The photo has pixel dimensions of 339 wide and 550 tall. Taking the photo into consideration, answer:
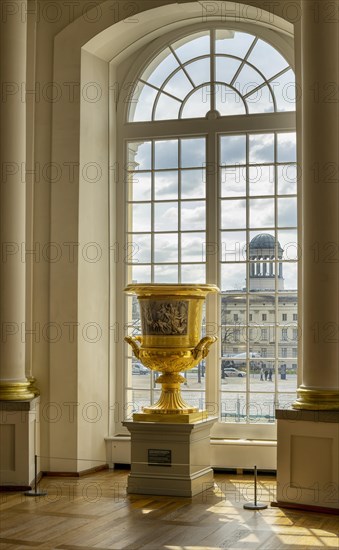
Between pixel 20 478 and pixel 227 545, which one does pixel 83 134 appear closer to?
pixel 20 478

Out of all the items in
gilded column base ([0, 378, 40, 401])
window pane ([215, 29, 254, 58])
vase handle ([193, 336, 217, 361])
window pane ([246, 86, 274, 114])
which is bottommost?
gilded column base ([0, 378, 40, 401])

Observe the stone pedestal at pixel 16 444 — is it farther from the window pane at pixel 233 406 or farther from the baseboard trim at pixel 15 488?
the window pane at pixel 233 406

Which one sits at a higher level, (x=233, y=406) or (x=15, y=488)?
(x=233, y=406)

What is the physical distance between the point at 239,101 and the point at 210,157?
22.4 inches

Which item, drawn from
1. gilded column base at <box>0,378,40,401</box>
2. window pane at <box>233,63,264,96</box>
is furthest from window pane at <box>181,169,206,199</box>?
gilded column base at <box>0,378,40,401</box>

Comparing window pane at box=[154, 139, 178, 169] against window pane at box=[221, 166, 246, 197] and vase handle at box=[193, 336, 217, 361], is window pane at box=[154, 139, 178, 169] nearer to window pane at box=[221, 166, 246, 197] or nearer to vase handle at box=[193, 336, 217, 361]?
window pane at box=[221, 166, 246, 197]

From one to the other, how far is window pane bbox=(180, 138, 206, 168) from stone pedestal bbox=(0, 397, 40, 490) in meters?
2.60

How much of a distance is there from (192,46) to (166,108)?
0.61 metres

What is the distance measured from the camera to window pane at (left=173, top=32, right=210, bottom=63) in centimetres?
859

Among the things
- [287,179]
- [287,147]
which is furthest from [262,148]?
[287,179]

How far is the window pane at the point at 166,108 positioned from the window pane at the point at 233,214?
969 millimetres

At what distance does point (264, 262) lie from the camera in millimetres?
8266

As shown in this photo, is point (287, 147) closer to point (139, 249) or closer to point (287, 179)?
point (287, 179)

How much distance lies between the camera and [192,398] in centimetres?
837
